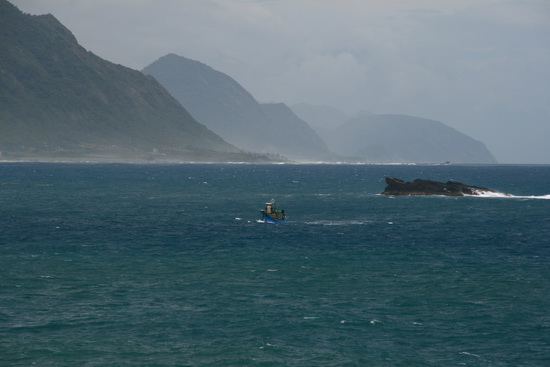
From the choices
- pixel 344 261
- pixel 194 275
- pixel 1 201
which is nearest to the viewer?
→ pixel 194 275

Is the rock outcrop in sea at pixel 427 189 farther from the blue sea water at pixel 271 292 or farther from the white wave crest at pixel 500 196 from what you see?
the blue sea water at pixel 271 292

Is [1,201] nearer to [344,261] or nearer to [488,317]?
[344,261]

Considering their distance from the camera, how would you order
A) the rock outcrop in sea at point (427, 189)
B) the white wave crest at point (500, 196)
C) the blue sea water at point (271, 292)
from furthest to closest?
the rock outcrop in sea at point (427, 189), the white wave crest at point (500, 196), the blue sea water at point (271, 292)

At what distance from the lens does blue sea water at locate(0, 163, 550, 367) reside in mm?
36438

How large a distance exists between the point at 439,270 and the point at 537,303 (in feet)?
40.5

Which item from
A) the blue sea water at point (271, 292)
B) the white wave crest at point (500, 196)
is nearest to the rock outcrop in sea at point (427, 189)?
the white wave crest at point (500, 196)

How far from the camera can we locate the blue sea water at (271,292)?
36.4 m

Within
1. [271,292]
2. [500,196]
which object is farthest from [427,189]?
[271,292]

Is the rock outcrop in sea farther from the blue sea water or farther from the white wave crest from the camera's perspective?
the blue sea water

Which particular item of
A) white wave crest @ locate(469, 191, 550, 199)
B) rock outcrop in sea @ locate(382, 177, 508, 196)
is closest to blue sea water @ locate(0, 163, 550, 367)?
rock outcrop in sea @ locate(382, 177, 508, 196)

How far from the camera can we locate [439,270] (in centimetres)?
5812

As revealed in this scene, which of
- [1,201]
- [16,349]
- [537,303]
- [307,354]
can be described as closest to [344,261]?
[537,303]

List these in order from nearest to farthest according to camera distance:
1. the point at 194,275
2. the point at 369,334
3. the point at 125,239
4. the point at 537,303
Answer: the point at 369,334
the point at 537,303
the point at 194,275
the point at 125,239

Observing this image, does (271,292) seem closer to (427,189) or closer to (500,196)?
(427,189)
